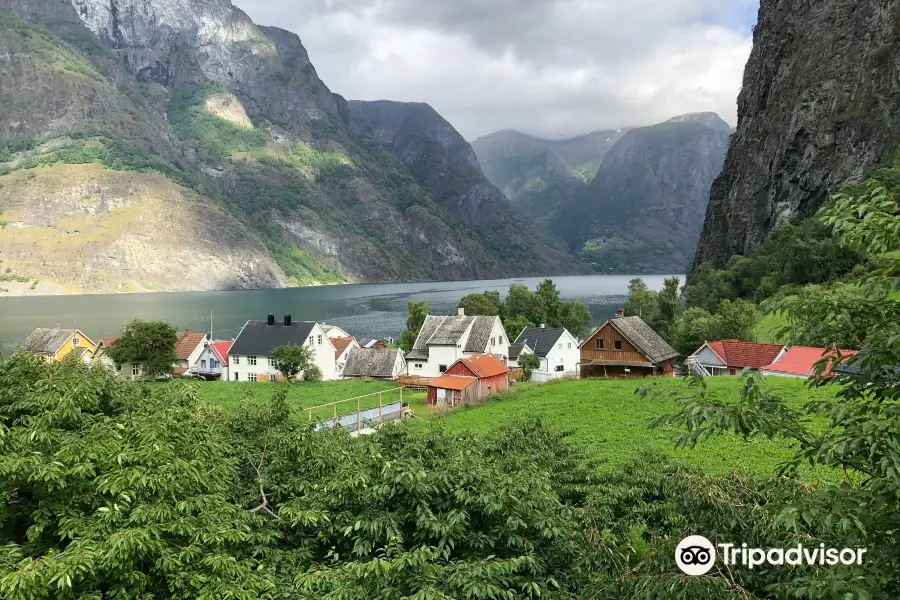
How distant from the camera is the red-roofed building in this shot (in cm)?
5094

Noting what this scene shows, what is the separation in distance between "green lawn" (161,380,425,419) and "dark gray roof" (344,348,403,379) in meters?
4.09

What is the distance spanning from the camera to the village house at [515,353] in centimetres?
6444

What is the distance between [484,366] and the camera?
45.9 meters

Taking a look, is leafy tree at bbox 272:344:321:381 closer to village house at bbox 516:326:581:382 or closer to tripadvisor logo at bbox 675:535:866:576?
village house at bbox 516:326:581:382

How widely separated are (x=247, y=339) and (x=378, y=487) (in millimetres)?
62314

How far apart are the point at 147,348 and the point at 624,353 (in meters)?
48.1

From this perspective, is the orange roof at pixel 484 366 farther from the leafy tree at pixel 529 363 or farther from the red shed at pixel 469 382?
the leafy tree at pixel 529 363

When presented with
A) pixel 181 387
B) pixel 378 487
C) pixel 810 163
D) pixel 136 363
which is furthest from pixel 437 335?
pixel 810 163

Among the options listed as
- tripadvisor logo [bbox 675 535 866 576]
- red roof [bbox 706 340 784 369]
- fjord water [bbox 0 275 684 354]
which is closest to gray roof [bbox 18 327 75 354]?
fjord water [bbox 0 275 684 354]

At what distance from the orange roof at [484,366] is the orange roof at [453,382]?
1330 millimetres

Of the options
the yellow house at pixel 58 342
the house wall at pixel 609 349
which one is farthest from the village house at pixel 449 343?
the yellow house at pixel 58 342

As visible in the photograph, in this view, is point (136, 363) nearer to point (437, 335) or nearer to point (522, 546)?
point (437, 335)

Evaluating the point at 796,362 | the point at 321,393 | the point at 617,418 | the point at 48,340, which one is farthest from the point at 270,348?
the point at 796,362

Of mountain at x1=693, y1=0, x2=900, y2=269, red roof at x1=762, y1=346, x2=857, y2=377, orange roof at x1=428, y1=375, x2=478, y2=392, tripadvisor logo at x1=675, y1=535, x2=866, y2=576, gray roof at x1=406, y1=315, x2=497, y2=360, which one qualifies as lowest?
red roof at x1=762, y1=346, x2=857, y2=377
